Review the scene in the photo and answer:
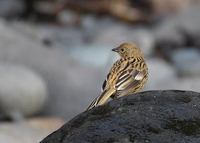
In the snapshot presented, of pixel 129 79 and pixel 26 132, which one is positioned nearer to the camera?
pixel 129 79

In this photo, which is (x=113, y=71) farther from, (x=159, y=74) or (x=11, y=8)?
(x=11, y=8)

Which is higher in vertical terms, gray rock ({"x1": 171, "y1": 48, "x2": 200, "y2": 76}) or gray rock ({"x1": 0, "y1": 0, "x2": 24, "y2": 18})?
gray rock ({"x1": 0, "y1": 0, "x2": 24, "y2": 18})

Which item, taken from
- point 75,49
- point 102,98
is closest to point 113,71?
point 102,98

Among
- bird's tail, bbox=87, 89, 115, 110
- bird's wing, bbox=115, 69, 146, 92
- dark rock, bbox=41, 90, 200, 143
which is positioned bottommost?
dark rock, bbox=41, 90, 200, 143

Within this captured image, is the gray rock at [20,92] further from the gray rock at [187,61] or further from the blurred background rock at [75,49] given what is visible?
the gray rock at [187,61]

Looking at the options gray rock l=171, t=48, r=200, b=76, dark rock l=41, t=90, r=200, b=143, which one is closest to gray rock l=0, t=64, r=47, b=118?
gray rock l=171, t=48, r=200, b=76

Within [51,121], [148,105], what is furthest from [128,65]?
[51,121]

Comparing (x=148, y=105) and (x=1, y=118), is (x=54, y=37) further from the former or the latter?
(x=148, y=105)

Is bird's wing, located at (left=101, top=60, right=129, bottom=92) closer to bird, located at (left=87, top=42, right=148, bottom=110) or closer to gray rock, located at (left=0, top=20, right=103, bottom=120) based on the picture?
bird, located at (left=87, top=42, right=148, bottom=110)
